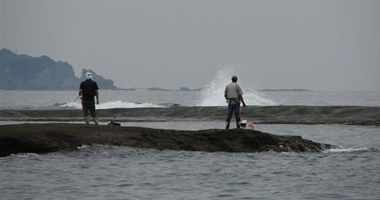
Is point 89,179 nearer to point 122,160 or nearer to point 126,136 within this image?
point 122,160

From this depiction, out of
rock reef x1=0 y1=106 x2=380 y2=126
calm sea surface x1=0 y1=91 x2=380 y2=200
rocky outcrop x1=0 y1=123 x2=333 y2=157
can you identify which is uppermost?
rock reef x1=0 y1=106 x2=380 y2=126

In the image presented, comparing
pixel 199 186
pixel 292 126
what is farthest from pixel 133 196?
pixel 292 126

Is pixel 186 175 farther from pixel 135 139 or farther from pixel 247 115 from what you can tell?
pixel 247 115

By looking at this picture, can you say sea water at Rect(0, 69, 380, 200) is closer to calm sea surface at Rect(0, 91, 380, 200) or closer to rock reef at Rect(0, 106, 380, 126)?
calm sea surface at Rect(0, 91, 380, 200)

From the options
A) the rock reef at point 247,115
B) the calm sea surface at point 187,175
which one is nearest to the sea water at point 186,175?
the calm sea surface at point 187,175

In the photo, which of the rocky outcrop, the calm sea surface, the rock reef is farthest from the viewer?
the rock reef

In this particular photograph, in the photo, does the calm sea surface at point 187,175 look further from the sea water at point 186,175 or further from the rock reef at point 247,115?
the rock reef at point 247,115

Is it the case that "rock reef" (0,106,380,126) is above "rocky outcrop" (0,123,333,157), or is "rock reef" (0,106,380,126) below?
above

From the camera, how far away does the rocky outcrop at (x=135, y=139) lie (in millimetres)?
22172

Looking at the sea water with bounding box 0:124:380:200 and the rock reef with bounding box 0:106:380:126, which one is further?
the rock reef with bounding box 0:106:380:126

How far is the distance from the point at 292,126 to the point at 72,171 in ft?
81.4

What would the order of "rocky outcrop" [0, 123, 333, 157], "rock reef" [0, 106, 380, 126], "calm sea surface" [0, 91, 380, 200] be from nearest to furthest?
"calm sea surface" [0, 91, 380, 200]
"rocky outcrop" [0, 123, 333, 157]
"rock reef" [0, 106, 380, 126]

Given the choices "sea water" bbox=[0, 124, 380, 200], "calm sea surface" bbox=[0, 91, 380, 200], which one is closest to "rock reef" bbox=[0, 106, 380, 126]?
"calm sea surface" bbox=[0, 91, 380, 200]

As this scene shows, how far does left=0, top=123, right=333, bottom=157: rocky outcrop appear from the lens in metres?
22.2
